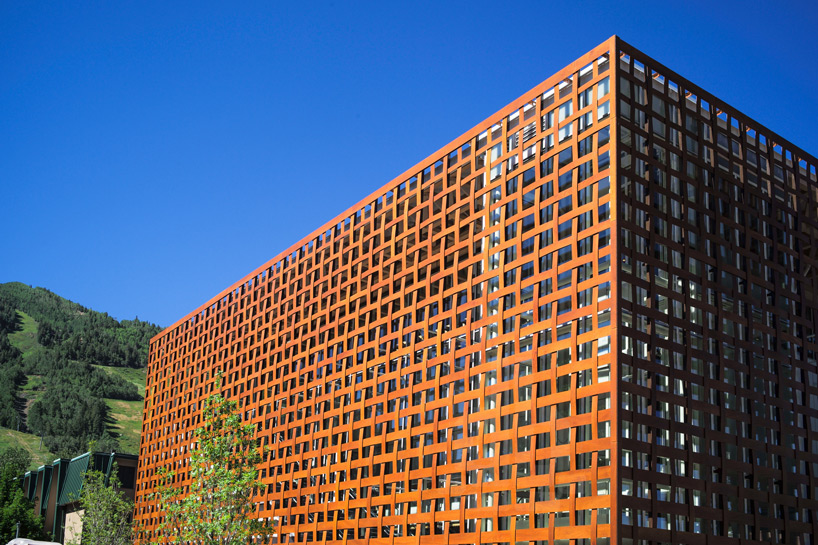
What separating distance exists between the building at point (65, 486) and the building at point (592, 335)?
154 ft

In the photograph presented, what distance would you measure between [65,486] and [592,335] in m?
86.4

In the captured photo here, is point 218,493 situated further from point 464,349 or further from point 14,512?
point 14,512

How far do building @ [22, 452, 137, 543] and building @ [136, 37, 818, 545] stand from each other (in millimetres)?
46854

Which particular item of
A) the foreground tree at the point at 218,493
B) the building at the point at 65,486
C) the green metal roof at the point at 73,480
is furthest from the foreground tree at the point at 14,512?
the foreground tree at the point at 218,493

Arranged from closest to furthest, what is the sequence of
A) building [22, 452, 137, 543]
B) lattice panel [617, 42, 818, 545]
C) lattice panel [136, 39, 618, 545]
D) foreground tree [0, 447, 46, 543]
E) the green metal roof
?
lattice panel [617, 42, 818, 545], lattice panel [136, 39, 618, 545], building [22, 452, 137, 543], the green metal roof, foreground tree [0, 447, 46, 543]

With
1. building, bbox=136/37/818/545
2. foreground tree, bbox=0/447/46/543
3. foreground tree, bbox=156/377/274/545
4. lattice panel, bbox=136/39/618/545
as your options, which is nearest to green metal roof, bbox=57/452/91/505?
foreground tree, bbox=0/447/46/543

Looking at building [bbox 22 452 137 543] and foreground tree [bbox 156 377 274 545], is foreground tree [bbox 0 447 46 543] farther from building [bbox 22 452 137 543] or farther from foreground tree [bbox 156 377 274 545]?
foreground tree [bbox 156 377 274 545]

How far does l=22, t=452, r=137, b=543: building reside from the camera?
305 ft

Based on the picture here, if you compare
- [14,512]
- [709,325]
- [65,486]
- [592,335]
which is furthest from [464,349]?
[14,512]

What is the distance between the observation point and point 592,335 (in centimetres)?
3650

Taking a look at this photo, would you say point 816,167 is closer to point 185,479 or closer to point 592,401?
point 592,401

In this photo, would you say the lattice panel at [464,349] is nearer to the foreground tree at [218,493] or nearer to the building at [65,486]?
the foreground tree at [218,493]

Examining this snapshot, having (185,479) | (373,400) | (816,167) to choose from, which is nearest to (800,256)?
(816,167)

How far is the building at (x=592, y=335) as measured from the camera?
118 ft
